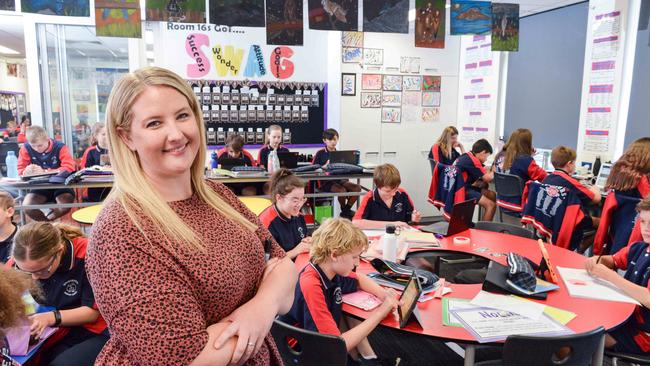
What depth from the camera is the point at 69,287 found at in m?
1.98

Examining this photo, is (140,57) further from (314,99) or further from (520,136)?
(520,136)

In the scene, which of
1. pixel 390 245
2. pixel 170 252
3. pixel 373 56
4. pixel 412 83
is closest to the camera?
pixel 170 252

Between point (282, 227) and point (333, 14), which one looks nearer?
point (282, 227)

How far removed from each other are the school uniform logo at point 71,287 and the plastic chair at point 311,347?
0.95 metres

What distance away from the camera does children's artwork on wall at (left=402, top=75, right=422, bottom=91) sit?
22.1 ft

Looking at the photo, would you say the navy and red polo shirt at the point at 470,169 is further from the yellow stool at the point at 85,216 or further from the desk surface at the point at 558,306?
the yellow stool at the point at 85,216

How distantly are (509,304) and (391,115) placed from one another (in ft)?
16.4

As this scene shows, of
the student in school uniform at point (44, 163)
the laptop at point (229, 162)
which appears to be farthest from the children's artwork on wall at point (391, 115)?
the student in school uniform at point (44, 163)

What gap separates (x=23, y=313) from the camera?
1.00m

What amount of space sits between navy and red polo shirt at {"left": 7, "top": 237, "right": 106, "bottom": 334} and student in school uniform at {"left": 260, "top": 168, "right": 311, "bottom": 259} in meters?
1.17

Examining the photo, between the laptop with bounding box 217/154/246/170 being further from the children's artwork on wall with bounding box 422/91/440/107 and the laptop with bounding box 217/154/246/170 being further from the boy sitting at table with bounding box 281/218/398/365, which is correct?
the boy sitting at table with bounding box 281/218/398/365

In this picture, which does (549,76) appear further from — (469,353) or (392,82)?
(469,353)

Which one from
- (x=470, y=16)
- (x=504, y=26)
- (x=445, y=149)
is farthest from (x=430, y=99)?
(x=470, y=16)

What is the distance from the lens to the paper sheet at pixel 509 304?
1918 millimetres
